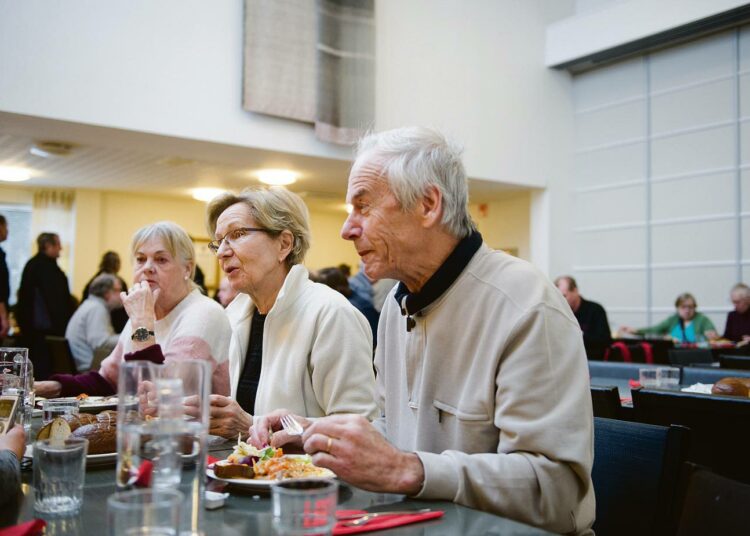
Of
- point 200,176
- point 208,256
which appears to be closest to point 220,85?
point 200,176

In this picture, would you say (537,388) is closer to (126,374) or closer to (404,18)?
(126,374)

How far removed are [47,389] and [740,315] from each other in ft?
22.2

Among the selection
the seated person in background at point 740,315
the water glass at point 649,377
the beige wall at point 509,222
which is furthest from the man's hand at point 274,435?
the beige wall at point 509,222

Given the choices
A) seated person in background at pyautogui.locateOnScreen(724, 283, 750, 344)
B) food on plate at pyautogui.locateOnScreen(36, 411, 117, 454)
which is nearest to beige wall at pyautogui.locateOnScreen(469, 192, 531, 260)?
seated person in background at pyautogui.locateOnScreen(724, 283, 750, 344)

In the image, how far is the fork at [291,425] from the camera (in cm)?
131

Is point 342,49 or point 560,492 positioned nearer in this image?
point 560,492

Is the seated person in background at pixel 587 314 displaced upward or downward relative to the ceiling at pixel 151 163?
downward

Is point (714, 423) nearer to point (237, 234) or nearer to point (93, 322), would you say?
point (237, 234)

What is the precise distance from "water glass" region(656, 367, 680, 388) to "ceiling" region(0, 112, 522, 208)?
4.57 m

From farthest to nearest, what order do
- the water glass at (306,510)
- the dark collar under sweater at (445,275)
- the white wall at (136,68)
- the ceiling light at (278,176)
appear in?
the ceiling light at (278,176), the white wall at (136,68), the dark collar under sweater at (445,275), the water glass at (306,510)

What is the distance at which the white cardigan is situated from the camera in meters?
1.85

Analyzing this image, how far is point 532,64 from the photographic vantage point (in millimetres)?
8812

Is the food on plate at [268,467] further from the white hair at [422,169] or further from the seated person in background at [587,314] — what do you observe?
the seated person in background at [587,314]

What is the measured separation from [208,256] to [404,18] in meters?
5.21
